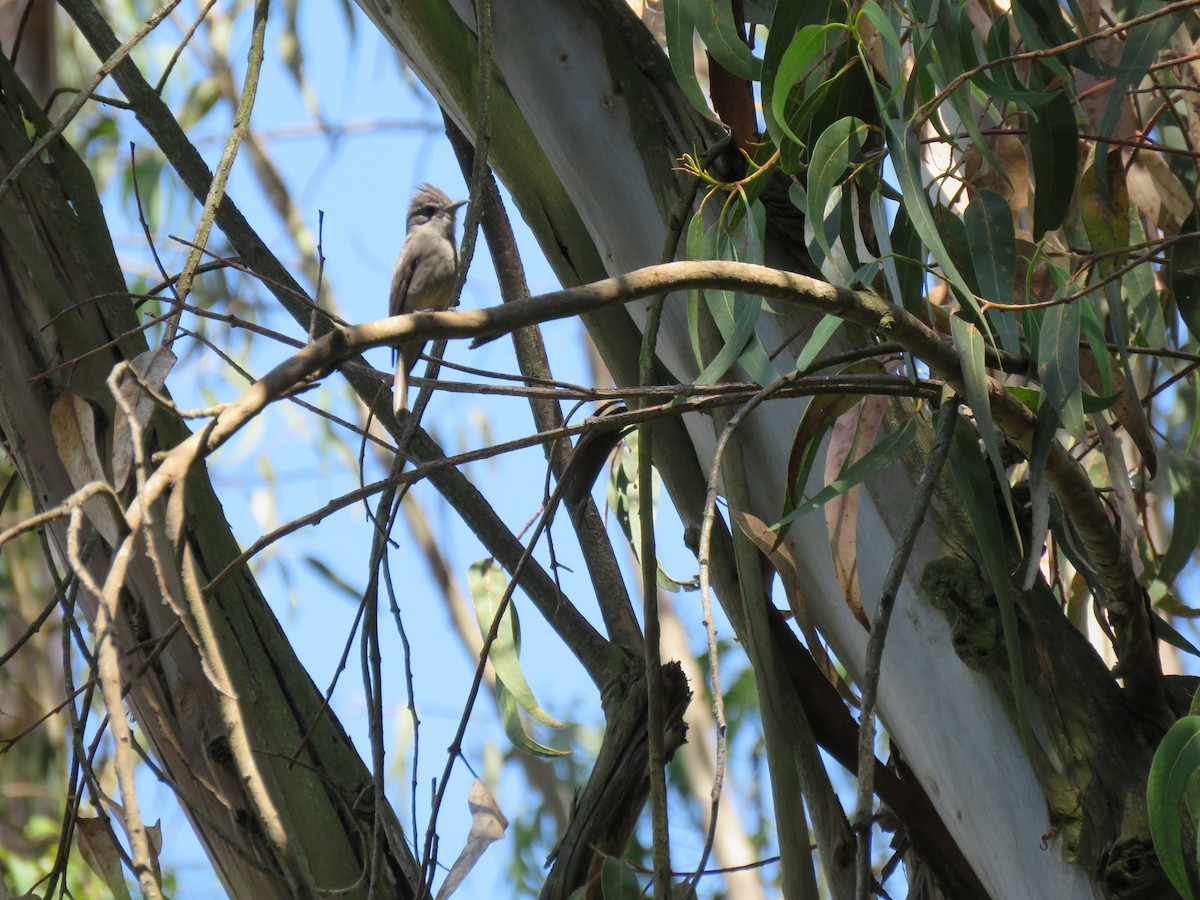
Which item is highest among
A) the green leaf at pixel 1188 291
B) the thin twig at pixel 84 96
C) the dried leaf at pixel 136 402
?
the thin twig at pixel 84 96

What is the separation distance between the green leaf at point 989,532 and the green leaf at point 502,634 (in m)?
0.63

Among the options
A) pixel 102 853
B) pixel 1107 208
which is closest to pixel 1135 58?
pixel 1107 208

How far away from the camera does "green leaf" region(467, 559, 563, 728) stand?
1.47 m

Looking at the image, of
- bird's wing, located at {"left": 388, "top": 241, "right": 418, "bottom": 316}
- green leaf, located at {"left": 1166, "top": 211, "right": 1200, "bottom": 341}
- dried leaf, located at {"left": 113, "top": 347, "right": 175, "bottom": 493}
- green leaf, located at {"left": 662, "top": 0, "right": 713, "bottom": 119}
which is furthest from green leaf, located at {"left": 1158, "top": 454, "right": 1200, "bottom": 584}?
bird's wing, located at {"left": 388, "top": 241, "right": 418, "bottom": 316}

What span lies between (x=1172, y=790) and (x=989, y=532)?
219mm

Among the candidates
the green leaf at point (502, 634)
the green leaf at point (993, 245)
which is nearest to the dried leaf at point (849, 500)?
the green leaf at point (993, 245)

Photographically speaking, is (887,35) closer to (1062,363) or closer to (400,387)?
(1062,363)

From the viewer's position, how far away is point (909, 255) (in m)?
1.11

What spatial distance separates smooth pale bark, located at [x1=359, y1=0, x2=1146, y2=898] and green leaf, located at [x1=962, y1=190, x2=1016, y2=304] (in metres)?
0.17

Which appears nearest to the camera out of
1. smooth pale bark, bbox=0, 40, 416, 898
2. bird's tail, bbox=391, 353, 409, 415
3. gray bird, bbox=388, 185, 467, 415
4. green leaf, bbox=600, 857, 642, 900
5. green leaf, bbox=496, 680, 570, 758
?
bird's tail, bbox=391, 353, 409, 415

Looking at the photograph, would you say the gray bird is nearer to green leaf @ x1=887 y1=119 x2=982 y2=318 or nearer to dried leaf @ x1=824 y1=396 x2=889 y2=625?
dried leaf @ x1=824 y1=396 x2=889 y2=625

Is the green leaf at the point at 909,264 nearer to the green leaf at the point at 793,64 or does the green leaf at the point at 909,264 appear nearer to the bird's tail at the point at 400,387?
the green leaf at the point at 793,64

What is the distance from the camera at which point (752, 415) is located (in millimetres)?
1214

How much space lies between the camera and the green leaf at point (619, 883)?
108 cm
